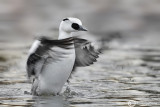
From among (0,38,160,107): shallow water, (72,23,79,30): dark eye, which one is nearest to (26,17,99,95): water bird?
(72,23,79,30): dark eye

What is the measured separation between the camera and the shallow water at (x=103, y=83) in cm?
955

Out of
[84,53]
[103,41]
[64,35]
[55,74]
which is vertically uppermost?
[103,41]

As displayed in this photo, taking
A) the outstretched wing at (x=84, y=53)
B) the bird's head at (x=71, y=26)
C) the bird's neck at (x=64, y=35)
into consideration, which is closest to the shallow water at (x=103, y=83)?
the outstretched wing at (x=84, y=53)

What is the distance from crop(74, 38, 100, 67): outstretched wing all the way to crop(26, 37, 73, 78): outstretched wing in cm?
97

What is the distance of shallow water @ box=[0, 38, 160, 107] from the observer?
9555 millimetres

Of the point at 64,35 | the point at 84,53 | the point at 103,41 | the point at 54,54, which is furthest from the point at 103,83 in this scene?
the point at 103,41

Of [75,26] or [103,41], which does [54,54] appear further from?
[103,41]

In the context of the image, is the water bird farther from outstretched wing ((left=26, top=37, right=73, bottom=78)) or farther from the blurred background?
the blurred background

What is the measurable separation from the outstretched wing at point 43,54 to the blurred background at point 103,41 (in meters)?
0.52

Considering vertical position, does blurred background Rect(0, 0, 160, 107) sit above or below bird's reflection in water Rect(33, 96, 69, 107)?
above

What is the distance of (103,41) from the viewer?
65.9 feet

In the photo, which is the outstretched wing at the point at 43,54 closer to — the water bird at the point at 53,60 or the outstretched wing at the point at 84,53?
the water bird at the point at 53,60

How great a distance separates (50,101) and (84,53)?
1.71 meters

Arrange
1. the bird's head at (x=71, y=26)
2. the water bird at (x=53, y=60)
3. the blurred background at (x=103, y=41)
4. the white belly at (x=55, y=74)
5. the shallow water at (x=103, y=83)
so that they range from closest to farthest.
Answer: the shallow water at (x=103, y=83) → the water bird at (x=53, y=60) → the white belly at (x=55, y=74) → the bird's head at (x=71, y=26) → the blurred background at (x=103, y=41)
